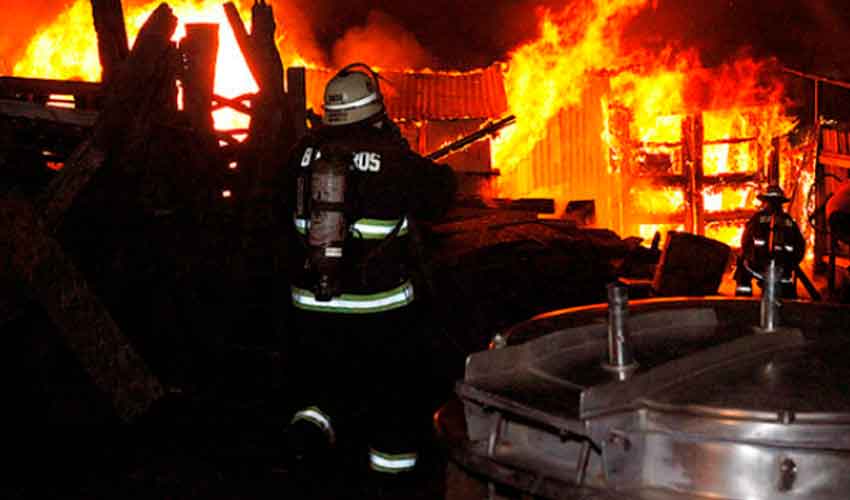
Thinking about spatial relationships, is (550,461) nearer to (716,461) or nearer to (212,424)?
(716,461)

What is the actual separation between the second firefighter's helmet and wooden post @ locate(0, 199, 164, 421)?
204cm

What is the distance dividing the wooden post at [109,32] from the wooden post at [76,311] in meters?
2.26

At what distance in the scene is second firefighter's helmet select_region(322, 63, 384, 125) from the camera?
587 cm

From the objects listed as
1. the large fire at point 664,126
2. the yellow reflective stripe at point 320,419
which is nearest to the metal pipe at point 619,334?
the yellow reflective stripe at point 320,419

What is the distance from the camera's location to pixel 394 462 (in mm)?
5719

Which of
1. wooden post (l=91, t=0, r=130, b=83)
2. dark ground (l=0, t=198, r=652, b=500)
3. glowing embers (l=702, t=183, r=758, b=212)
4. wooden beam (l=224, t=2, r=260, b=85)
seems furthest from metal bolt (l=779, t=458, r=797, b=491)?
glowing embers (l=702, t=183, r=758, b=212)

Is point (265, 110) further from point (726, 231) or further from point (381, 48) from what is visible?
point (381, 48)

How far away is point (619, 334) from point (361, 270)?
8.51ft

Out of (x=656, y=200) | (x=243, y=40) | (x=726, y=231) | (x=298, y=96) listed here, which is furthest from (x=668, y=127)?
(x=243, y=40)

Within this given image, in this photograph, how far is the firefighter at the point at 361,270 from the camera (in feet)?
18.7

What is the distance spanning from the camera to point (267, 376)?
778 centimetres

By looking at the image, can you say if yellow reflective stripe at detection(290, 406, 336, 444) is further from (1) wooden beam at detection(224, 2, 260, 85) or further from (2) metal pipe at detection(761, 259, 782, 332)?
(1) wooden beam at detection(224, 2, 260, 85)

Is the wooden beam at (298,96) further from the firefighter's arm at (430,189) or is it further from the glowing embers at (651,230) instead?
the glowing embers at (651,230)

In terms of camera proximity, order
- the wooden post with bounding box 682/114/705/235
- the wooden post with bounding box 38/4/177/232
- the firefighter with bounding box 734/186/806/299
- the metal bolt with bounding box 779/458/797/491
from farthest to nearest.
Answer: the wooden post with bounding box 682/114/705/235
the firefighter with bounding box 734/186/806/299
the wooden post with bounding box 38/4/177/232
the metal bolt with bounding box 779/458/797/491
